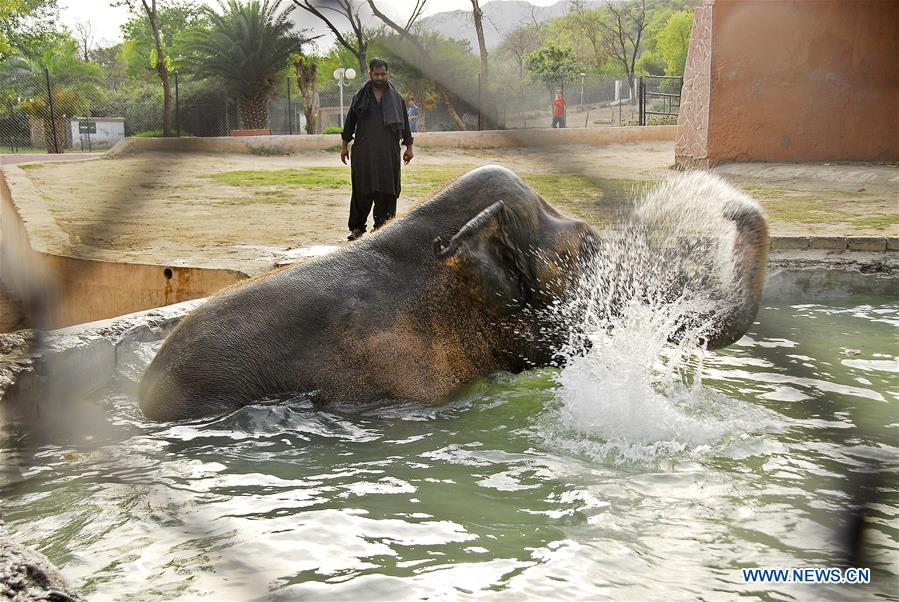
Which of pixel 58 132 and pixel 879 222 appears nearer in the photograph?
pixel 879 222

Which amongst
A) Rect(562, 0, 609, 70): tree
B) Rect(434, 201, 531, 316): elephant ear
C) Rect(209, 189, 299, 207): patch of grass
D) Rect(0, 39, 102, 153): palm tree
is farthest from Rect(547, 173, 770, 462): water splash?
Rect(562, 0, 609, 70): tree

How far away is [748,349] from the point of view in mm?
5562

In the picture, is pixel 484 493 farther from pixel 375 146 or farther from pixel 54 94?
pixel 54 94

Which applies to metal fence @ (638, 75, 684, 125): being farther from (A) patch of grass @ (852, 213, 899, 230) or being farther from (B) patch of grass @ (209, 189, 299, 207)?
(A) patch of grass @ (852, 213, 899, 230)

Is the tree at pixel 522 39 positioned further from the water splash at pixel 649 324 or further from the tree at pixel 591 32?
the water splash at pixel 649 324

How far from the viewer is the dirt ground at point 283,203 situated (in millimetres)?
1372

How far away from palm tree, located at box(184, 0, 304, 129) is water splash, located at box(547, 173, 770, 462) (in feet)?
6.29

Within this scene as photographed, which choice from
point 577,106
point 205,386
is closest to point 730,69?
point 205,386

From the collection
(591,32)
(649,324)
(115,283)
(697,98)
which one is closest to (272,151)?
(697,98)

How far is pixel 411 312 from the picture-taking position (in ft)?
13.3

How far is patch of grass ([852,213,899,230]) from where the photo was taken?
987 cm

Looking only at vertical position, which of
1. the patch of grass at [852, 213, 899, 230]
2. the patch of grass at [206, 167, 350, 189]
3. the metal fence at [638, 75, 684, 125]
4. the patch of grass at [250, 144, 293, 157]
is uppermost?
the metal fence at [638, 75, 684, 125]

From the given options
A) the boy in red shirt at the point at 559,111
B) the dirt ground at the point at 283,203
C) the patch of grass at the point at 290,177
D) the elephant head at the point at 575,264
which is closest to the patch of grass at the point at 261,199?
the dirt ground at the point at 283,203

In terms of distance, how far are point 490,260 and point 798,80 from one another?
46.2ft
